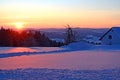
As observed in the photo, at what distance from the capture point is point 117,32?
58250mm

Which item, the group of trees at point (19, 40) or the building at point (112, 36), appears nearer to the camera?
the building at point (112, 36)

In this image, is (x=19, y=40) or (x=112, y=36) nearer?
(x=112, y=36)

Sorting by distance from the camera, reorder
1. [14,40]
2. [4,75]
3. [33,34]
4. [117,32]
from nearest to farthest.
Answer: [4,75]
[117,32]
[14,40]
[33,34]

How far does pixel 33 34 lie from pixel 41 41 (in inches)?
199

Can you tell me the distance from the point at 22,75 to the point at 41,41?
60.0 metres

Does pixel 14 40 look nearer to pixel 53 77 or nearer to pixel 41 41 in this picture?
pixel 41 41

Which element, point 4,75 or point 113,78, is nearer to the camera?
point 113,78

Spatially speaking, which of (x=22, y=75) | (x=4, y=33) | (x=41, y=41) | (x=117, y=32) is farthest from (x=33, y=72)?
(x=41, y=41)

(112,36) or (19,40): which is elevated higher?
(112,36)

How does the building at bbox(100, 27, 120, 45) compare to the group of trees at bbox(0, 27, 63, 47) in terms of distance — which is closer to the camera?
the building at bbox(100, 27, 120, 45)

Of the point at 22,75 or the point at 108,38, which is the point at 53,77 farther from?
the point at 108,38

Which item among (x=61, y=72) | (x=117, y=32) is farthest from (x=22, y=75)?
(x=117, y=32)

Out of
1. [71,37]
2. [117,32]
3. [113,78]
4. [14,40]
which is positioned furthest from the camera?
[71,37]

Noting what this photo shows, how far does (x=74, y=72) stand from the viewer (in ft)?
44.1
